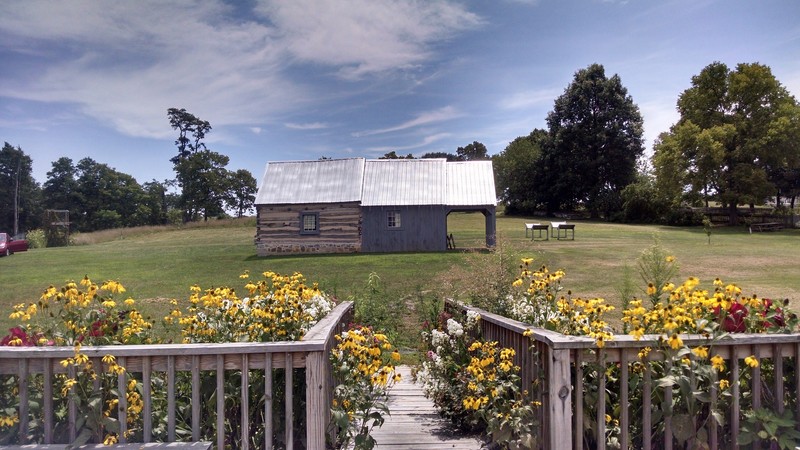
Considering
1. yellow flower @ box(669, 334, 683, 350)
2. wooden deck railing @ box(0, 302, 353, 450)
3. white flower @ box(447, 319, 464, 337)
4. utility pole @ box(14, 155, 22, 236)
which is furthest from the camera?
utility pole @ box(14, 155, 22, 236)

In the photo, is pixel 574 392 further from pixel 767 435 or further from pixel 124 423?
pixel 124 423

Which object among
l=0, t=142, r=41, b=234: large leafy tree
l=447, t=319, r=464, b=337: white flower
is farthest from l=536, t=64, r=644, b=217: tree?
l=447, t=319, r=464, b=337: white flower

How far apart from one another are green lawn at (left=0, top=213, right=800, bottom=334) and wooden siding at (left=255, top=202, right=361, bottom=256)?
4.35ft

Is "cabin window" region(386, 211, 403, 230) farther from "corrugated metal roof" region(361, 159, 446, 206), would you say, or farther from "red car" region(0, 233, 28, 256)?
"red car" region(0, 233, 28, 256)

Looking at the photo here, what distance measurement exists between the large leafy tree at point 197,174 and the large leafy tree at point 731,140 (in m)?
39.3

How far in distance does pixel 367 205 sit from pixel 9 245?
17.3 metres

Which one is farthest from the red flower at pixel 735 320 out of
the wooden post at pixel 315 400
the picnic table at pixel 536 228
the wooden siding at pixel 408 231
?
the picnic table at pixel 536 228

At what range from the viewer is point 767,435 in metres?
2.93

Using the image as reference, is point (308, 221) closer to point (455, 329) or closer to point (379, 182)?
point (379, 182)

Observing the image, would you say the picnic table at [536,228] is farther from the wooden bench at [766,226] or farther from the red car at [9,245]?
the red car at [9,245]

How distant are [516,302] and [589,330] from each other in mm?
1595

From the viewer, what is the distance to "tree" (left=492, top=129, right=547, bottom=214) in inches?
2083

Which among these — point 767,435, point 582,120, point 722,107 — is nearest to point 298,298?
point 767,435

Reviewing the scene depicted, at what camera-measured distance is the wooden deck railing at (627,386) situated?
2945mm
